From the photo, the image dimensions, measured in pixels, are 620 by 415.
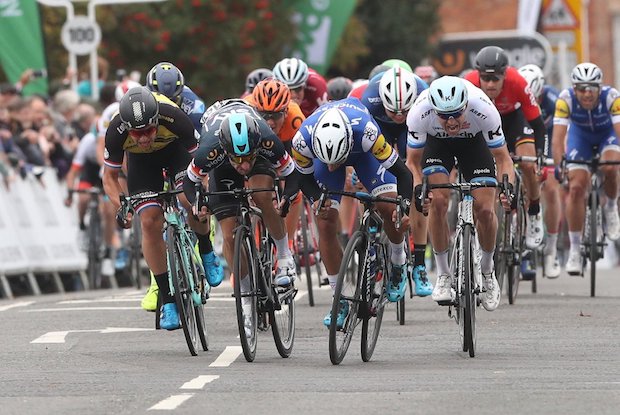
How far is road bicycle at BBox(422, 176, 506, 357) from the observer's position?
13.9m

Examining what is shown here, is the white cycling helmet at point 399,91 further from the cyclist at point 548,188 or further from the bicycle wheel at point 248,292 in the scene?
the cyclist at point 548,188

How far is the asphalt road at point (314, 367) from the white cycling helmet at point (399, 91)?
5.82ft

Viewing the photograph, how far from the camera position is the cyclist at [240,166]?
13.6 m

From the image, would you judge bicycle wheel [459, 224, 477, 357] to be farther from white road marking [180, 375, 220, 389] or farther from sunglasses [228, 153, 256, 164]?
white road marking [180, 375, 220, 389]

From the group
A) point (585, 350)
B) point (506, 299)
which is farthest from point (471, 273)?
point (506, 299)

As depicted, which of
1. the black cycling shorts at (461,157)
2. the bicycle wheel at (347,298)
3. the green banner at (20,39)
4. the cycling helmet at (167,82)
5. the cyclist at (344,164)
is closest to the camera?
the bicycle wheel at (347,298)

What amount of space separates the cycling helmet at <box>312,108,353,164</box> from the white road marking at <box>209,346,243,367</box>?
152cm

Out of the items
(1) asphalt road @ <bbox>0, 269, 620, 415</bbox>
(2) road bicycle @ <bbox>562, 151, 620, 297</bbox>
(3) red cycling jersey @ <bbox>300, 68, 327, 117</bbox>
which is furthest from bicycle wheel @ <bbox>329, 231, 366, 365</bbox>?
(2) road bicycle @ <bbox>562, 151, 620, 297</bbox>

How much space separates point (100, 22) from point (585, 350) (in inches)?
1020

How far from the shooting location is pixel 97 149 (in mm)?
23438

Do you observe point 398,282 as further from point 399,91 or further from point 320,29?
point 320,29

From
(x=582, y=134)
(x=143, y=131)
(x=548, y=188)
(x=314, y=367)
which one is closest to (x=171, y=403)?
(x=314, y=367)

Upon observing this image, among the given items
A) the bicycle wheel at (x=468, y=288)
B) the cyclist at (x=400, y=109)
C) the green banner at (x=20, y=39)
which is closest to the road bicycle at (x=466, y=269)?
the bicycle wheel at (x=468, y=288)

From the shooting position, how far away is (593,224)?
19922 mm
